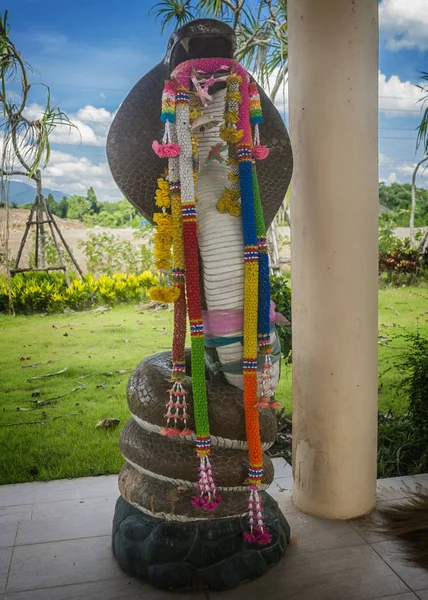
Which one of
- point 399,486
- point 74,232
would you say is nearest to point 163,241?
point 399,486

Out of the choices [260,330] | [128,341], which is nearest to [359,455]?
[260,330]

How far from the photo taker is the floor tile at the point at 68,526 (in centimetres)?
220

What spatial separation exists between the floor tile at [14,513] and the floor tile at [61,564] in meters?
0.25

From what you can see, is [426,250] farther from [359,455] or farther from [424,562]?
[424,562]

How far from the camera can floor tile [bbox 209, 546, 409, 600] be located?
1817 mm

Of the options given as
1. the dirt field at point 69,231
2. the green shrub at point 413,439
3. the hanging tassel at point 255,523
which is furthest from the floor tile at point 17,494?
the dirt field at point 69,231

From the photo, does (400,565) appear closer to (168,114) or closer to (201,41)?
(168,114)

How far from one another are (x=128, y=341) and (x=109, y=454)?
153 centimetres

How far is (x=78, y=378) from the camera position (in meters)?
4.29

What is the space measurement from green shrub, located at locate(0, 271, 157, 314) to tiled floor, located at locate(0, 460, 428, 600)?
2128 mm

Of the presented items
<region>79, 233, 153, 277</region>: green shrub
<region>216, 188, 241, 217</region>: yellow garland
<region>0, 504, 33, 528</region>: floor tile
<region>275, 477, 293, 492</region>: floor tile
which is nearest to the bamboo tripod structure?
<region>79, 233, 153, 277</region>: green shrub

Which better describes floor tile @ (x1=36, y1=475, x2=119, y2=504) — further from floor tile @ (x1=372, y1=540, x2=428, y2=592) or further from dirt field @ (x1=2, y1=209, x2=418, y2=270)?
dirt field @ (x1=2, y1=209, x2=418, y2=270)

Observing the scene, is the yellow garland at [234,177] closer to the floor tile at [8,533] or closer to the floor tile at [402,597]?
the floor tile at [402,597]

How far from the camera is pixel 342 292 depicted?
220cm
